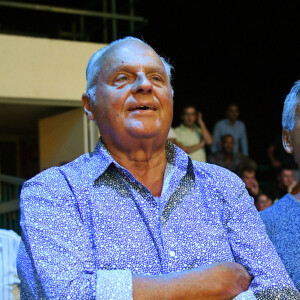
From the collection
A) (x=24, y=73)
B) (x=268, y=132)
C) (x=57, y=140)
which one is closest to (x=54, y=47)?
(x=24, y=73)

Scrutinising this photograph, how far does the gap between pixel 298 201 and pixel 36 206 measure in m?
1.17

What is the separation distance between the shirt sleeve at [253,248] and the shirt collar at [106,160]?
0.19 m

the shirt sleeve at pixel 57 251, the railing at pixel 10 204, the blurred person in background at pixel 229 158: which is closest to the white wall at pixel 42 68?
the railing at pixel 10 204

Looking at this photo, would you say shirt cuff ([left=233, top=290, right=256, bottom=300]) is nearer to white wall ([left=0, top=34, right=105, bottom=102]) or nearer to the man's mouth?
the man's mouth

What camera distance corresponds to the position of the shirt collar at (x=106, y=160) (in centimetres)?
187

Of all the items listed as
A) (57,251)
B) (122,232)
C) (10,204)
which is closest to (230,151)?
(10,204)

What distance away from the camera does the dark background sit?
7.81m

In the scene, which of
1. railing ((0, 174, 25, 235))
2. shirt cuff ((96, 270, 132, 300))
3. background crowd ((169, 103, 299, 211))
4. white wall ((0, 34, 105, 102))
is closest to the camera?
shirt cuff ((96, 270, 132, 300))

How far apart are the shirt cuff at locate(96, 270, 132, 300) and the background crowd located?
13.4 ft

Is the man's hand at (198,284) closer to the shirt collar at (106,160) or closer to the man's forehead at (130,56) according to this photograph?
the shirt collar at (106,160)

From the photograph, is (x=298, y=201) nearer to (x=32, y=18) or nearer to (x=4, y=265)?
(x=4, y=265)

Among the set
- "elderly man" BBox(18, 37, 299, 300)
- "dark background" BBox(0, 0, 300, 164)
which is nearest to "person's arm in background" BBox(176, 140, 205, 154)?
"dark background" BBox(0, 0, 300, 164)

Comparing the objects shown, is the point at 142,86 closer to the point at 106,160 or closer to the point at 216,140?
the point at 106,160

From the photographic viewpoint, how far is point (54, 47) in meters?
5.41
